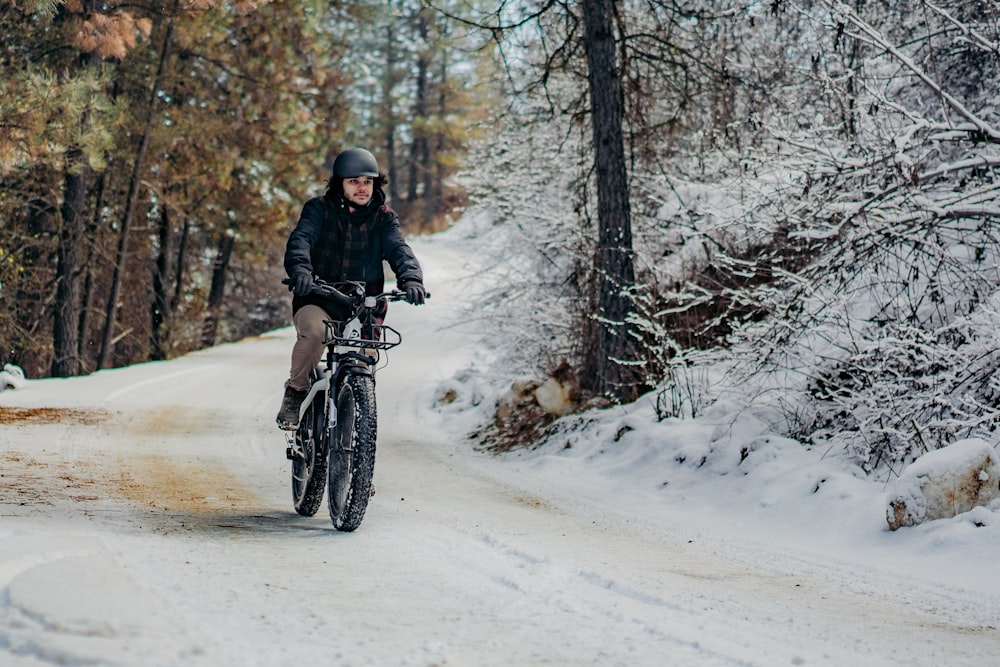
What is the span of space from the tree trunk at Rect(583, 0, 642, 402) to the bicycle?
537 centimetres

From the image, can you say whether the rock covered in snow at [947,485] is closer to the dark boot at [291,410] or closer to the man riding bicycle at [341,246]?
the man riding bicycle at [341,246]

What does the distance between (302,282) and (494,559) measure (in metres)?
1.97

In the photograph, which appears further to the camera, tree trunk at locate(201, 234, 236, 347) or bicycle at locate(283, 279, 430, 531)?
tree trunk at locate(201, 234, 236, 347)

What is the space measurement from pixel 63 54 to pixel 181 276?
848 cm

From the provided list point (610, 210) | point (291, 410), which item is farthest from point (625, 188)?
point (291, 410)

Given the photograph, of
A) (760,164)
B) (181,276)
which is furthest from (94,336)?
(760,164)

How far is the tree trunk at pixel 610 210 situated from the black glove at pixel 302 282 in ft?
18.8

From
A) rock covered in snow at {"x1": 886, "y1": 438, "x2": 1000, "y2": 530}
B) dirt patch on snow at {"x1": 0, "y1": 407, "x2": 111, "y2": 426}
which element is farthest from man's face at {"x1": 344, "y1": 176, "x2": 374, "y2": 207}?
dirt patch on snow at {"x1": 0, "y1": 407, "x2": 111, "y2": 426}

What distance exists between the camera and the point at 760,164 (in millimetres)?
8734

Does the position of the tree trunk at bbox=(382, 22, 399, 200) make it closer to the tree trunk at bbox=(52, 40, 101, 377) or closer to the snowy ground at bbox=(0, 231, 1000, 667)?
the tree trunk at bbox=(52, 40, 101, 377)

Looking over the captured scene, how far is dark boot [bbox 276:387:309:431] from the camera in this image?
264 inches

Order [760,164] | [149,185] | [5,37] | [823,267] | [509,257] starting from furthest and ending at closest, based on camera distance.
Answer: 1. [149,185]
2. [5,37]
3. [509,257]
4. [760,164]
5. [823,267]

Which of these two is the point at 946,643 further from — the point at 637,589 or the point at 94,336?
the point at 94,336

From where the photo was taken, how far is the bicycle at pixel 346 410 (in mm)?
5816
